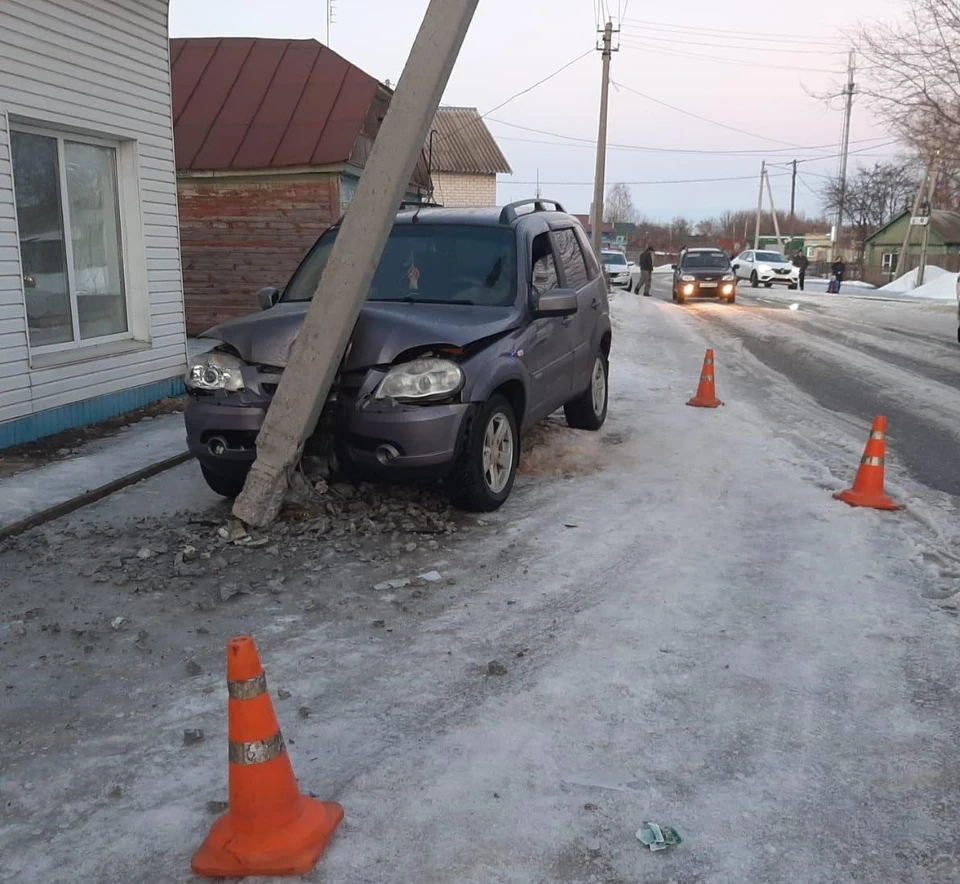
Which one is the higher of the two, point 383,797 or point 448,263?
point 448,263

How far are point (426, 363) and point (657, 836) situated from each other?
125 inches

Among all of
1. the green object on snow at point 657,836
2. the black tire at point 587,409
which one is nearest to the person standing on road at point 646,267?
the black tire at point 587,409

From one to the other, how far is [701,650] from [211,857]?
2.29 m

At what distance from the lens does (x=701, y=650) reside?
3.90 metres

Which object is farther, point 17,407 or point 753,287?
point 753,287

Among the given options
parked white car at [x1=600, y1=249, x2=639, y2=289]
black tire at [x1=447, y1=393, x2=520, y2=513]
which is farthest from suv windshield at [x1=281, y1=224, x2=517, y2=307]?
parked white car at [x1=600, y1=249, x2=639, y2=289]

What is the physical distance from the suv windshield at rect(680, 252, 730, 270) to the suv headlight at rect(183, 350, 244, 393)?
→ 79.0ft

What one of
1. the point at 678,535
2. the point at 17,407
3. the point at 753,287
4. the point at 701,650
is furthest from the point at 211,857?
the point at 753,287

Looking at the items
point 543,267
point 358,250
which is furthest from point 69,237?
point 543,267

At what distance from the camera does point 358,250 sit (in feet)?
16.8

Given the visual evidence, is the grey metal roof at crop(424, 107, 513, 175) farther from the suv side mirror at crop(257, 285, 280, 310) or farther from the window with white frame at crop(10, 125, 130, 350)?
the suv side mirror at crop(257, 285, 280, 310)

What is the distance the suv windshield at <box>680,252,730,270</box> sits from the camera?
27.6 meters

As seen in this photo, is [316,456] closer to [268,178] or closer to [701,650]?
[701,650]

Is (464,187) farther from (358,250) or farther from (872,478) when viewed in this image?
(358,250)
